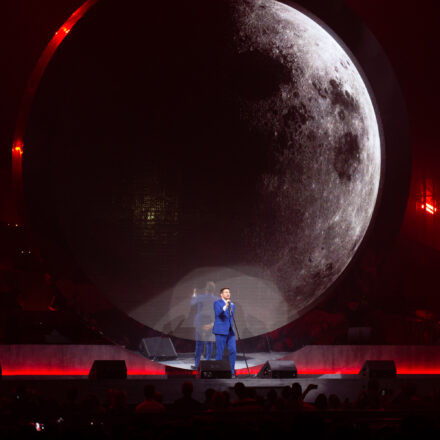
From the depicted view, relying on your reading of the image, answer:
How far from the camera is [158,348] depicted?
9.02 meters

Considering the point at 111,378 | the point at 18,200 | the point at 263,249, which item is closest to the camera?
the point at 111,378

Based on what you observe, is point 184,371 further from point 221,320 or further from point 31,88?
point 31,88

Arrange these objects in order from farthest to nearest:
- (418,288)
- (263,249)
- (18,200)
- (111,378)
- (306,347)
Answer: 1. (418,288)
2. (263,249)
3. (306,347)
4. (18,200)
5. (111,378)

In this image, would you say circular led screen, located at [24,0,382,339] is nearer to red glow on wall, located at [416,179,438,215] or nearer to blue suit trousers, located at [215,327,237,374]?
blue suit trousers, located at [215,327,237,374]

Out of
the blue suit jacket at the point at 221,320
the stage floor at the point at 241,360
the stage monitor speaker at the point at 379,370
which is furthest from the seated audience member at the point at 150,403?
the stage monitor speaker at the point at 379,370

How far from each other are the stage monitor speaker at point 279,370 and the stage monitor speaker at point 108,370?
162 cm

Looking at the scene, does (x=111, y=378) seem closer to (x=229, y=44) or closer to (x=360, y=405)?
(x=360, y=405)

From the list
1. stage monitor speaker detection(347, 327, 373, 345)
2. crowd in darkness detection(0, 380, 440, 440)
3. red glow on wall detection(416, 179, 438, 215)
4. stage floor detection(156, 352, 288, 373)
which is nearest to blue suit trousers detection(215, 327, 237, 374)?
stage floor detection(156, 352, 288, 373)

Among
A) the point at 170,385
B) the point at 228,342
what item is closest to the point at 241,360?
the point at 228,342

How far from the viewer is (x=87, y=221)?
8.96 meters

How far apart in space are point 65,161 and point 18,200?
33.3 inches

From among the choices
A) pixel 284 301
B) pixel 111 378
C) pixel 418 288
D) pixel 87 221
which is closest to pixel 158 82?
pixel 87 221

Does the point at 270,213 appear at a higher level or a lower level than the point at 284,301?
higher

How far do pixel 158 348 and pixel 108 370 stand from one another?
163 centimetres
